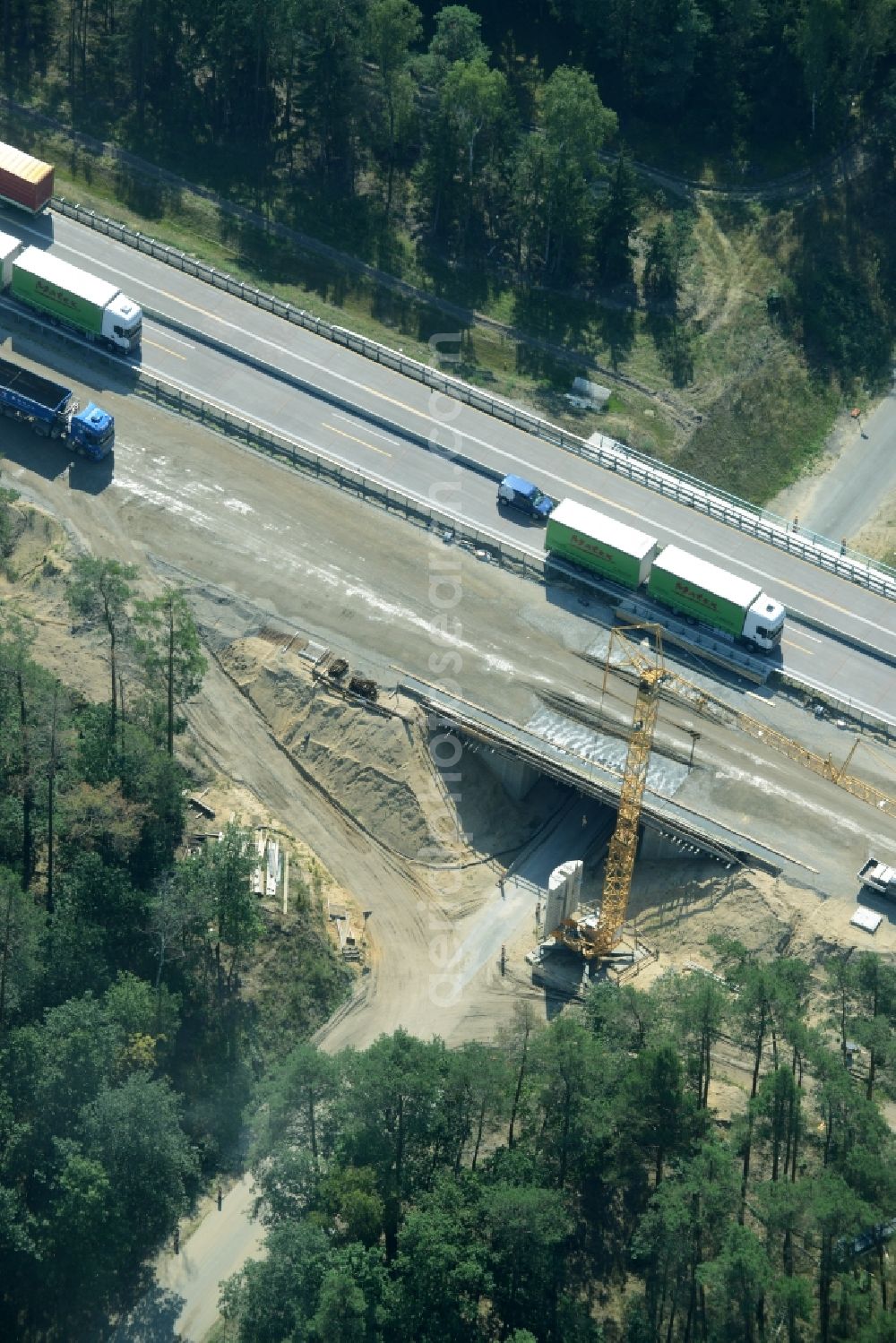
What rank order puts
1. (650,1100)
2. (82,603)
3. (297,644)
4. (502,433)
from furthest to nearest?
1. (502,433)
2. (297,644)
3. (82,603)
4. (650,1100)

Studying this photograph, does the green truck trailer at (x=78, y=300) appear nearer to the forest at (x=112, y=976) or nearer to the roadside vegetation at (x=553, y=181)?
the roadside vegetation at (x=553, y=181)

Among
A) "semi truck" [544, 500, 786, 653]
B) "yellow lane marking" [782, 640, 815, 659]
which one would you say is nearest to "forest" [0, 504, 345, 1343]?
"semi truck" [544, 500, 786, 653]

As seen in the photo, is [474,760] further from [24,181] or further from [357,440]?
[24,181]

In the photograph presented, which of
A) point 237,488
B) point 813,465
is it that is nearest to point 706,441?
point 813,465

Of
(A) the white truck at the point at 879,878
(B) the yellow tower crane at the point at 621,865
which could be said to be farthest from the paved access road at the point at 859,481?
(A) the white truck at the point at 879,878

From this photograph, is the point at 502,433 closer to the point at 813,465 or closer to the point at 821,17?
the point at 813,465
